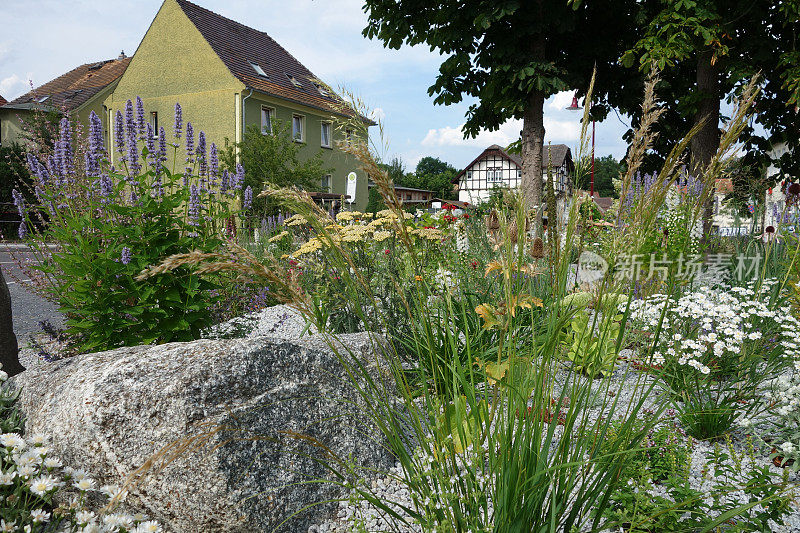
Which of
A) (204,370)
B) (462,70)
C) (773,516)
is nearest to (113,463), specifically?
(204,370)

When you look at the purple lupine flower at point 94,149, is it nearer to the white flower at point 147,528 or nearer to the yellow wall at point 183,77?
the white flower at point 147,528

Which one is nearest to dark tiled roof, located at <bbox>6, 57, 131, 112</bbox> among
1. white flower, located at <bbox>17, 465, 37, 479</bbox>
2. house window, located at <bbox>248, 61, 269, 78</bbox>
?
house window, located at <bbox>248, 61, 269, 78</bbox>

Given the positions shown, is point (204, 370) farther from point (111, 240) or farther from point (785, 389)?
point (785, 389)

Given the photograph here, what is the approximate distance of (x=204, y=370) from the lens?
7.04ft

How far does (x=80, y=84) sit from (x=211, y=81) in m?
12.1

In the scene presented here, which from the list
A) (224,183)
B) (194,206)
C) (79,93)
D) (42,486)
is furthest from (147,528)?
(79,93)

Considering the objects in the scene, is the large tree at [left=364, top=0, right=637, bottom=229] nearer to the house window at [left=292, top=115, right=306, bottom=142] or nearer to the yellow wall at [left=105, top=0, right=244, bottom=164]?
the yellow wall at [left=105, top=0, right=244, bottom=164]

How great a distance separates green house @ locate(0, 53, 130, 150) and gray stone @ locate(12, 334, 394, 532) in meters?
26.3

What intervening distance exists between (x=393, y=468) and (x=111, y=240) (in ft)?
7.21

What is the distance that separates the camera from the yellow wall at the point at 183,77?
→ 21969mm

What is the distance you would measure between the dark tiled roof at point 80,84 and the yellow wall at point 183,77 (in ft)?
14.5

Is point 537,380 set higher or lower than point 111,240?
lower

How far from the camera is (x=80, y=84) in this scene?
2898 centimetres

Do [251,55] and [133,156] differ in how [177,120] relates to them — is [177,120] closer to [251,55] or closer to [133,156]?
[133,156]
